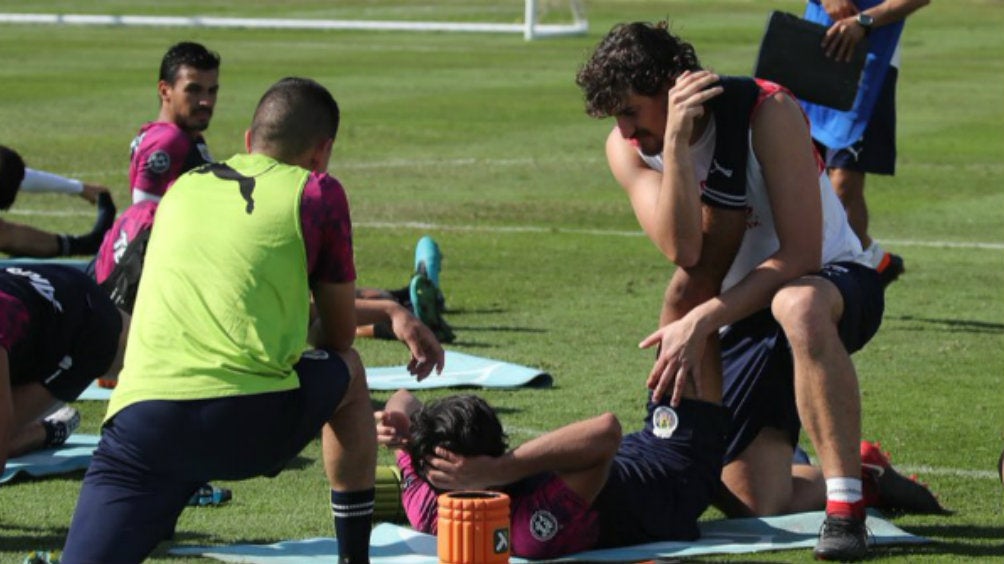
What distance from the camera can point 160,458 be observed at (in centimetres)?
560

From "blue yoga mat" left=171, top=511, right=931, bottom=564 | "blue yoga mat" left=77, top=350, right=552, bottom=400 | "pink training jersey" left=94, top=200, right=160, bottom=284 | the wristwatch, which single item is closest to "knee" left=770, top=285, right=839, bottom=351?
"blue yoga mat" left=171, top=511, right=931, bottom=564

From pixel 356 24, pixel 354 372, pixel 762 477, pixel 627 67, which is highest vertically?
pixel 627 67

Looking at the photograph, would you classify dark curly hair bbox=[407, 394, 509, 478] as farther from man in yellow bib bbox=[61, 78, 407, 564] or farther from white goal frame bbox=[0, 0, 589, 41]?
white goal frame bbox=[0, 0, 589, 41]

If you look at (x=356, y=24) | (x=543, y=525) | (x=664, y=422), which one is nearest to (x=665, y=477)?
(x=664, y=422)

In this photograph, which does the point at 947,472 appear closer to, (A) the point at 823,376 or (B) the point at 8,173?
(A) the point at 823,376

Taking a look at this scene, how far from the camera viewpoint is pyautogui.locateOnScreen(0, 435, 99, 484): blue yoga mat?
7.88 metres

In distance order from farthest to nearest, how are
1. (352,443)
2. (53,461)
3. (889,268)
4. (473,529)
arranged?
(889,268) → (53,461) → (352,443) → (473,529)

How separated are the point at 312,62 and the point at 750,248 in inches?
1011

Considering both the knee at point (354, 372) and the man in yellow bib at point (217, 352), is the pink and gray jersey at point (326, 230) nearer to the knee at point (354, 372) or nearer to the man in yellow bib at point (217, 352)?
the man in yellow bib at point (217, 352)

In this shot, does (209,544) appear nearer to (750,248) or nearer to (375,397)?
(750,248)

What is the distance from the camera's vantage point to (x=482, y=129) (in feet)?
74.6

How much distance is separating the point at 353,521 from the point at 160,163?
4.84 m

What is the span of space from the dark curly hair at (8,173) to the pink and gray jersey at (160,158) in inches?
62.0

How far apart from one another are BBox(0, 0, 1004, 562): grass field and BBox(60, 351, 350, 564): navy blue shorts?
1006 mm
